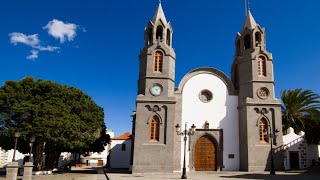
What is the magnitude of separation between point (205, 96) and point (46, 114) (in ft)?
45.5

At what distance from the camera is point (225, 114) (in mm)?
26359

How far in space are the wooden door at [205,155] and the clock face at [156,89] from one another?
18.7 ft

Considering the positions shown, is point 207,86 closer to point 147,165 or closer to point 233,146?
point 233,146

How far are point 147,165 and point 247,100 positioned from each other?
10.3 m

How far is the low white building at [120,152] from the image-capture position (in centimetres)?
4716

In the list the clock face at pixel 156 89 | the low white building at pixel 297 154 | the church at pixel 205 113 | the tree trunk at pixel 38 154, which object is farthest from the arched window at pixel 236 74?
the tree trunk at pixel 38 154

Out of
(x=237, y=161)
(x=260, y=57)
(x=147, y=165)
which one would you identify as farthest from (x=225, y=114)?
(x=147, y=165)

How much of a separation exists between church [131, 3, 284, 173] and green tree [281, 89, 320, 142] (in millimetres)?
6468

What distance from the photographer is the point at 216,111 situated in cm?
2633

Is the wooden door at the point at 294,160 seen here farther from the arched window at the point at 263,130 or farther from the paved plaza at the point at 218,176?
the arched window at the point at 263,130

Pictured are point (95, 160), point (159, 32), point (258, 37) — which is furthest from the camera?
point (95, 160)

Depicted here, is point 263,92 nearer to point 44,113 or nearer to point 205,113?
point 205,113

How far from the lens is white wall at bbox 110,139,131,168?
154 ft

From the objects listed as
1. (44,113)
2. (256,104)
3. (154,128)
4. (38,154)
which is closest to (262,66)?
(256,104)
